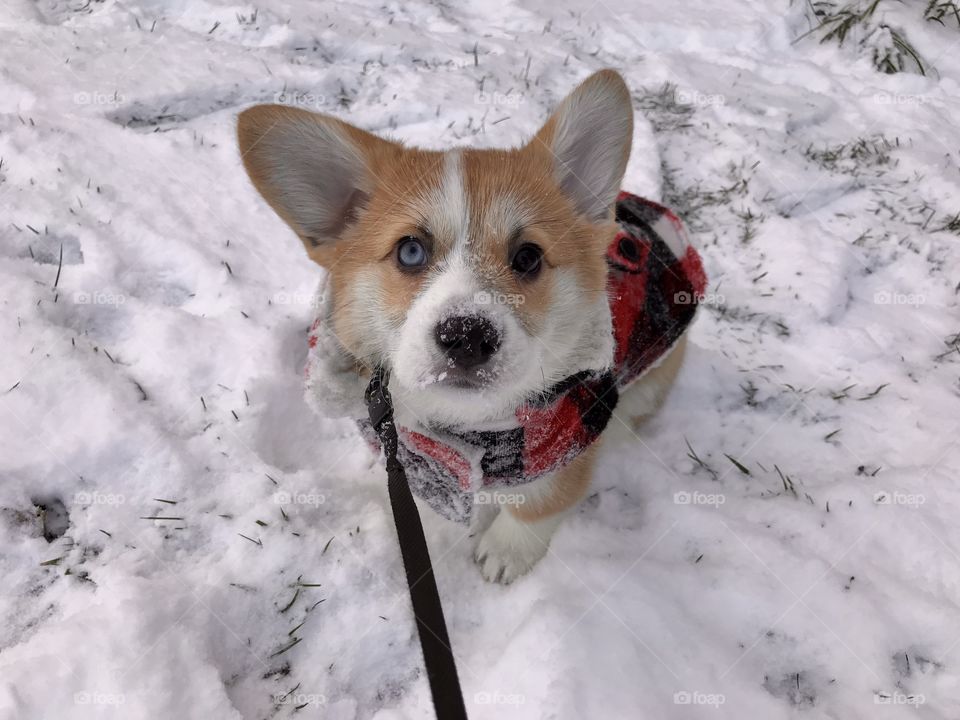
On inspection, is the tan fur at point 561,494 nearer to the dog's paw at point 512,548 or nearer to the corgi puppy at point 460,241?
the dog's paw at point 512,548

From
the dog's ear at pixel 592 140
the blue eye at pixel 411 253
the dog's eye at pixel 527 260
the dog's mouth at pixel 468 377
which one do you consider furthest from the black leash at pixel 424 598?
the dog's ear at pixel 592 140

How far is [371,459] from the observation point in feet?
8.11

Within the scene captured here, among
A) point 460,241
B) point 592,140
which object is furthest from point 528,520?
point 592,140

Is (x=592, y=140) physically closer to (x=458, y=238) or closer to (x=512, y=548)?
(x=458, y=238)

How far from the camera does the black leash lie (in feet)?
3.69

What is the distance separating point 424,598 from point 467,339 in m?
0.60

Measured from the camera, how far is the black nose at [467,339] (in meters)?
1.45

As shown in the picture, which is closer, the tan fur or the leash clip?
the leash clip

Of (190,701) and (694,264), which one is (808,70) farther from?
(190,701)

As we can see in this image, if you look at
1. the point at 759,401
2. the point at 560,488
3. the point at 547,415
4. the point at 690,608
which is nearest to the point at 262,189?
the point at 547,415

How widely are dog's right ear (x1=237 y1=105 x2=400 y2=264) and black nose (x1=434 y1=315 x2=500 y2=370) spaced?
0.63m

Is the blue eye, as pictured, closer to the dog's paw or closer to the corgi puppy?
the corgi puppy

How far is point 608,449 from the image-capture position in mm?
2635

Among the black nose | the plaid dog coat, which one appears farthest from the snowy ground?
the black nose
